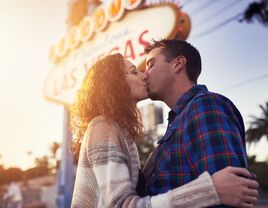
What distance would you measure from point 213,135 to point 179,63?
916 mm

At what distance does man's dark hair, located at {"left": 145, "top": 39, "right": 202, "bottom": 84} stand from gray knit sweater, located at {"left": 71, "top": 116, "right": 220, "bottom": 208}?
0.70 m

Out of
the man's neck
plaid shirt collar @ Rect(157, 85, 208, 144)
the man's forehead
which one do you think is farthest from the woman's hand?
the man's forehead

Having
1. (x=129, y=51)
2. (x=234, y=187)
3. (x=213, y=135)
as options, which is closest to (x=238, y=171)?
(x=234, y=187)

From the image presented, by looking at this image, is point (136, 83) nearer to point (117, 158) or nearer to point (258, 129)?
point (117, 158)

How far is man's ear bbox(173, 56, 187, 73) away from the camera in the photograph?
7.92ft

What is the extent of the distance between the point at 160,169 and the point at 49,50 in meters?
8.52

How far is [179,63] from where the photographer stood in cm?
242

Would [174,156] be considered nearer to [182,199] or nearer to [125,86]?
[182,199]

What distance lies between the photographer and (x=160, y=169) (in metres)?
1.77

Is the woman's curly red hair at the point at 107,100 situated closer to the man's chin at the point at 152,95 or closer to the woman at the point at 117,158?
the woman at the point at 117,158

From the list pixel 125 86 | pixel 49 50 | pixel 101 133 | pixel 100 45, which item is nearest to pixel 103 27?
pixel 100 45

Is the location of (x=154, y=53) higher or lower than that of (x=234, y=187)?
higher

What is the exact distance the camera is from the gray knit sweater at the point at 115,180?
1.54 metres

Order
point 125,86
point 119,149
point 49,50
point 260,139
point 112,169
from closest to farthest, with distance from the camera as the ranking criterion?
point 112,169
point 119,149
point 125,86
point 49,50
point 260,139
